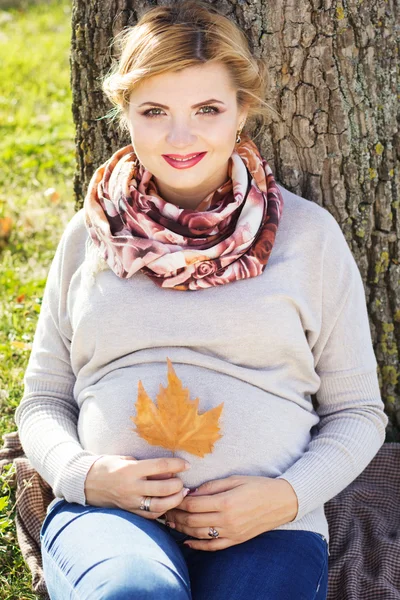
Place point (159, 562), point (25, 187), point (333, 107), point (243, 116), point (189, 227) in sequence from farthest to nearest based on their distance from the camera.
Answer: point (25, 187) < point (333, 107) < point (243, 116) < point (189, 227) < point (159, 562)

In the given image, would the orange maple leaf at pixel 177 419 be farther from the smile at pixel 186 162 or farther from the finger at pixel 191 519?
the smile at pixel 186 162

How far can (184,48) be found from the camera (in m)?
2.10

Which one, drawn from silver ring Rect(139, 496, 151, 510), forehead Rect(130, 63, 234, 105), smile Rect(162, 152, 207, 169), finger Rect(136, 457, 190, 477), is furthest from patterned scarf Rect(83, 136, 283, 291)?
silver ring Rect(139, 496, 151, 510)

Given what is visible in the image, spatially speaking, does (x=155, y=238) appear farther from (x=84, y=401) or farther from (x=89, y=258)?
(x=84, y=401)

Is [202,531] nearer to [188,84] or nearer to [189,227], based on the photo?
[189,227]

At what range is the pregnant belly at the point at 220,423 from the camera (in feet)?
6.86

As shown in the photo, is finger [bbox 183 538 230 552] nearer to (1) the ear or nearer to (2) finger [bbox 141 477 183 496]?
(2) finger [bbox 141 477 183 496]

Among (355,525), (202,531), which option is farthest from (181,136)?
(355,525)

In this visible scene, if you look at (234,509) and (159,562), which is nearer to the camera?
(159,562)

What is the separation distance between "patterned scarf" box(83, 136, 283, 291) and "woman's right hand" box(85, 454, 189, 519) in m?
0.49

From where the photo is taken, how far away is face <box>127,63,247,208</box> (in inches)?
83.3

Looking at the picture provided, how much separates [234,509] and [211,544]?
0.12 m

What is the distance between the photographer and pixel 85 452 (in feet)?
7.14

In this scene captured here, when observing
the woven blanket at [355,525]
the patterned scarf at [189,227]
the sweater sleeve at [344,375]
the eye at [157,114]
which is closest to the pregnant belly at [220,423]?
the sweater sleeve at [344,375]
